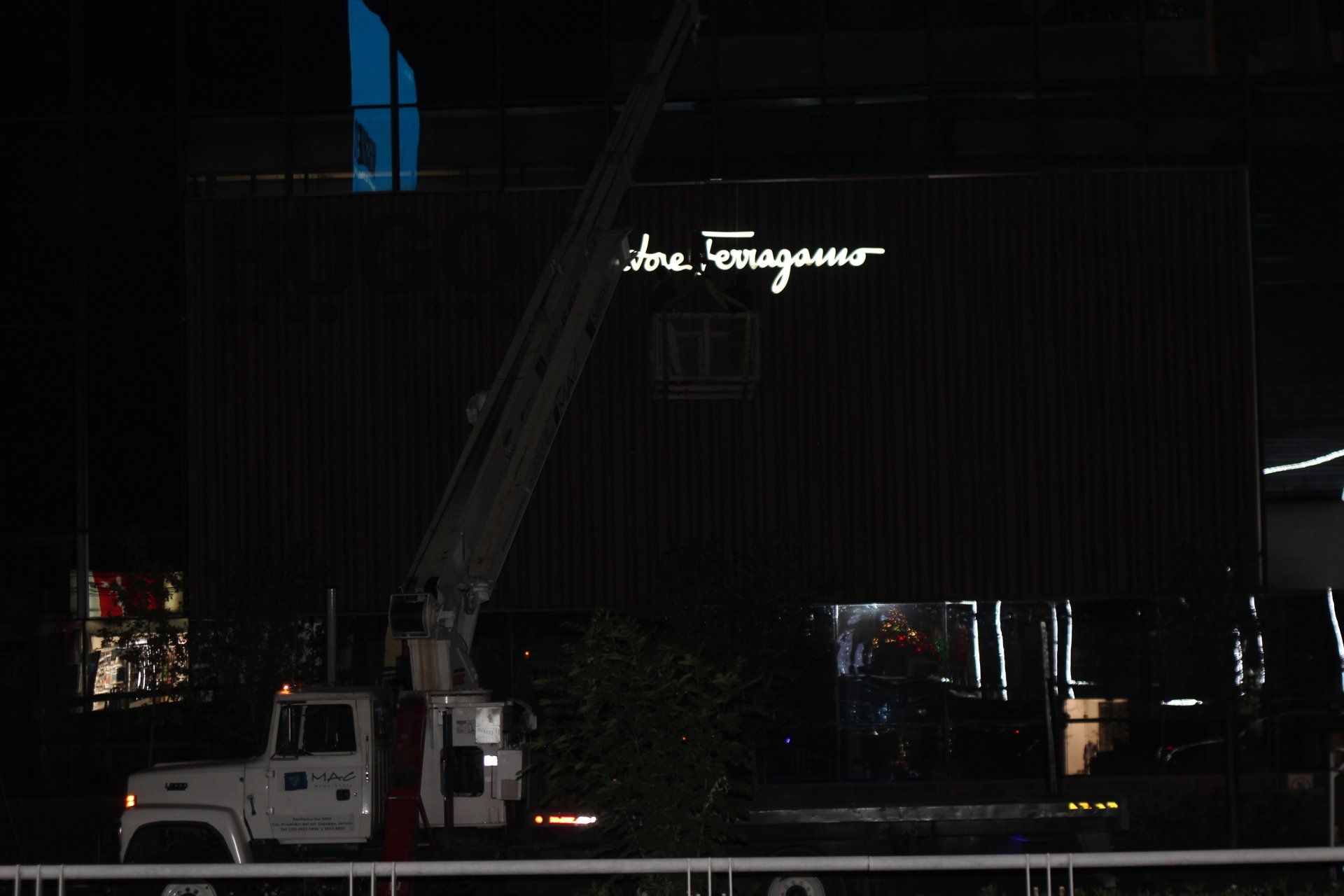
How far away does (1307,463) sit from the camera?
24.5m

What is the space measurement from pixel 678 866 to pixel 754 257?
18053mm

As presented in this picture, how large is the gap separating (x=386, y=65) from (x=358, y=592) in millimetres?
9963

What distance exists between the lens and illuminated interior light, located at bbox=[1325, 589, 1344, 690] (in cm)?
2392

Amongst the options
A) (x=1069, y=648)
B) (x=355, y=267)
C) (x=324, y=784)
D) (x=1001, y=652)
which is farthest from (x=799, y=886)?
(x=355, y=267)

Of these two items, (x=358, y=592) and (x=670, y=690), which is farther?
(x=358, y=592)

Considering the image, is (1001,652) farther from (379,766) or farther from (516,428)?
(379,766)

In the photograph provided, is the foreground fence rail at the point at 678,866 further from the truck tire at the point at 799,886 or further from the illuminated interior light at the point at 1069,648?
the illuminated interior light at the point at 1069,648

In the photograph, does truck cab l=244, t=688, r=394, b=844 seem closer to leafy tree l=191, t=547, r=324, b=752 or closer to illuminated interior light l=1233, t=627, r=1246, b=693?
leafy tree l=191, t=547, r=324, b=752

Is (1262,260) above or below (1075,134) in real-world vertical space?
below

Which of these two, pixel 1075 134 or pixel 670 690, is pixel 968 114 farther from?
pixel 670 690

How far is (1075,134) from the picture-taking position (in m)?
25.0

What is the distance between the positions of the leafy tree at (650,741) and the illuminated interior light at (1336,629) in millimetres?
18096

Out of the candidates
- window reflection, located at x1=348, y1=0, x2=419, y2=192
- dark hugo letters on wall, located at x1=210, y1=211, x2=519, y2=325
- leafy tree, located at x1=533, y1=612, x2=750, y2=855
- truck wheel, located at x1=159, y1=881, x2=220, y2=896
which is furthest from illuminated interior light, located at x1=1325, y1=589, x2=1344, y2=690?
truck wheel, located at x1=159, y1=881, x2=220, y2=896

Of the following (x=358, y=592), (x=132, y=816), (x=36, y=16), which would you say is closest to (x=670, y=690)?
(x=132, y=816)
